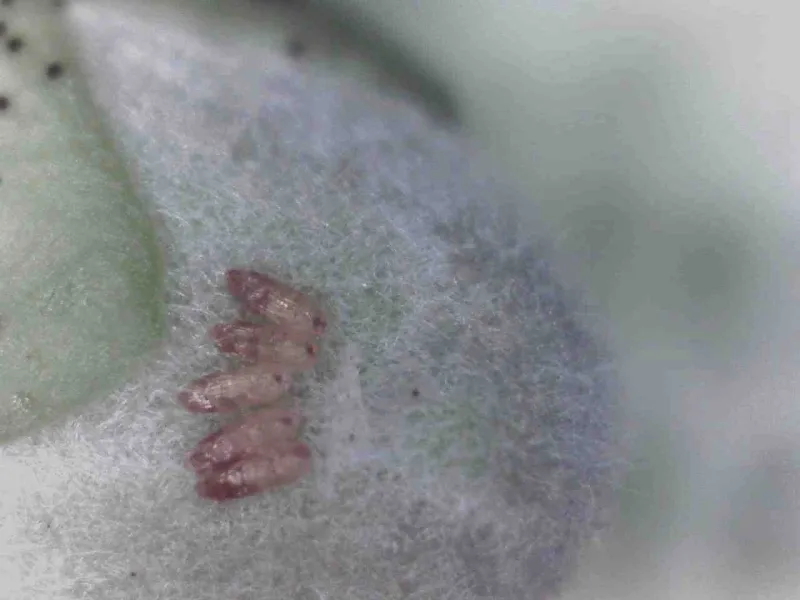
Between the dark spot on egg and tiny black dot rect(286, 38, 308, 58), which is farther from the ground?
tiny black dot rect(286, 38, 308, 58)

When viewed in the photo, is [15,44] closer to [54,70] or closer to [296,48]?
[54,70]

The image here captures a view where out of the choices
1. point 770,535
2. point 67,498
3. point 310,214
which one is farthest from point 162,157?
Result: point 770,535

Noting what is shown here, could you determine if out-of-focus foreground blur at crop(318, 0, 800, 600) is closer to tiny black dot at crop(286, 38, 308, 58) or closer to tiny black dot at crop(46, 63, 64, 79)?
tiny black dot at crop(286, 38, 308, 58)

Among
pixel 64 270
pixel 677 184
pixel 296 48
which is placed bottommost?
pixel 64 270

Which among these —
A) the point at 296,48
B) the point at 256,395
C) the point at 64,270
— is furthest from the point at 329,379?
the point at 296,48

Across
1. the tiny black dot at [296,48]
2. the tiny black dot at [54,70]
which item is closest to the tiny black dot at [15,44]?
the tiny black dot at [54,70]

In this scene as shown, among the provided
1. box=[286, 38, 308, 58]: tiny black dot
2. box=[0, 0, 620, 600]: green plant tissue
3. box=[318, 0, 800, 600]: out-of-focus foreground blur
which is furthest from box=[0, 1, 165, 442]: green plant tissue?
box=[318, 0, 800, 600]: out-of-focus foreground blur
